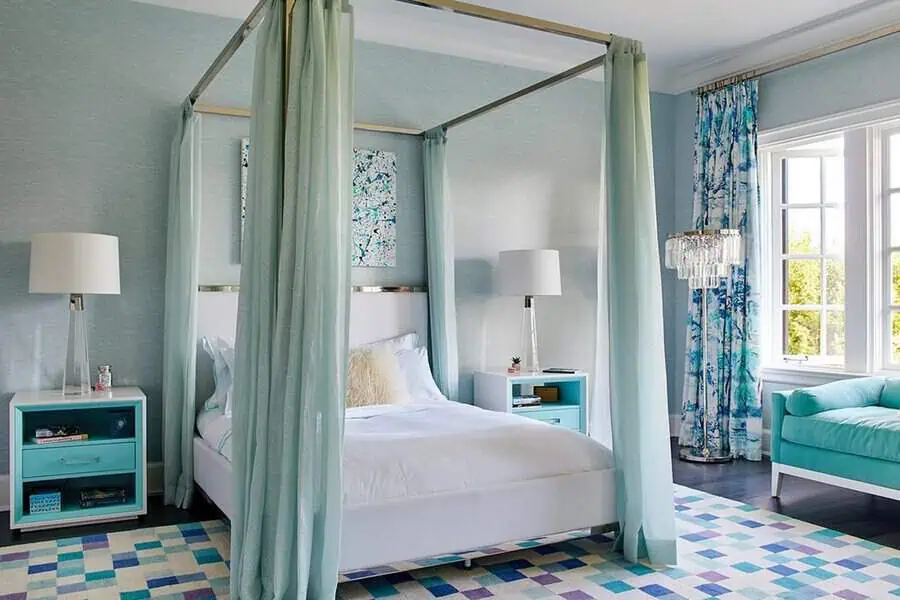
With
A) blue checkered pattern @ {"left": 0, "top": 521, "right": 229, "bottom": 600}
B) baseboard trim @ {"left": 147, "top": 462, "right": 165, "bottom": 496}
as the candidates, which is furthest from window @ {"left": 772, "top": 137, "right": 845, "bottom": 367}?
baseboard trim @ {"left": 147, "top": 462, "right": 165, "bottom": 496}

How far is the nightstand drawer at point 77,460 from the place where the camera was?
12.9 feet

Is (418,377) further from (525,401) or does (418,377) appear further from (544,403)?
(544,403)

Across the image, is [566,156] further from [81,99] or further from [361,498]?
[361,498]

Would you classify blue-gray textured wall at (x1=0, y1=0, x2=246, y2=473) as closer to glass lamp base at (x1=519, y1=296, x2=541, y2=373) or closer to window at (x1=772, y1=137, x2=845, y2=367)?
glass lamp base at (x1=519, y1=296, x2=541, y2=373)

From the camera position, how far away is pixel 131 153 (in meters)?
4.56

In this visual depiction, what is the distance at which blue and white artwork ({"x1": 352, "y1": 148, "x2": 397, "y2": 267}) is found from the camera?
17.0 feet

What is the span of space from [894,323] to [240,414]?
14.0ft

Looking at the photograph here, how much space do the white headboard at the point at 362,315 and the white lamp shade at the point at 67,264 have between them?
2.29 feet

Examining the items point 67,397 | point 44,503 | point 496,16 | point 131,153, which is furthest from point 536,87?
point 44,503

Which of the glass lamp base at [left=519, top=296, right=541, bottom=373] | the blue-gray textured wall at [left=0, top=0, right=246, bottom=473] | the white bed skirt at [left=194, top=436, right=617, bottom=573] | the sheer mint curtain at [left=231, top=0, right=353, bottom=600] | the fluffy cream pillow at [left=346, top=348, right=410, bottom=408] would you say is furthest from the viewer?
the glass lamp base at [left=519, top=296, right=541, bottom=373]

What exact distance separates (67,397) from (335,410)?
→ 1.94 meters

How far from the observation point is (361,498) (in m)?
3.09

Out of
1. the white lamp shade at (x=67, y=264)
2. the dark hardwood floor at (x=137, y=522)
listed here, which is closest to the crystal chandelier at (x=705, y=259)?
the dark hardwood floor at (x=137, y=522)

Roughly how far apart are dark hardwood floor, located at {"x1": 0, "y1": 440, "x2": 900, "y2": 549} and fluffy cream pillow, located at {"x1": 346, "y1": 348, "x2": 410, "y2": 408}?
929 millimetres
